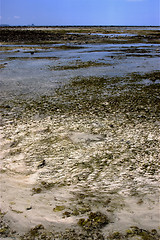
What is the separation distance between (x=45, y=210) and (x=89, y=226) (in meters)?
0.85

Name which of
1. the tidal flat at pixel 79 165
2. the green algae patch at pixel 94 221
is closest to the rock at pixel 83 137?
Answer: the tidal flat at pixel 79 165

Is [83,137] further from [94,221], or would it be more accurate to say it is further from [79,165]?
[94,221]

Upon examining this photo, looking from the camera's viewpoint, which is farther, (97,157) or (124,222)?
(97,157)

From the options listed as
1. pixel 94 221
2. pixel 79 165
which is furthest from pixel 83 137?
pixel 94 221

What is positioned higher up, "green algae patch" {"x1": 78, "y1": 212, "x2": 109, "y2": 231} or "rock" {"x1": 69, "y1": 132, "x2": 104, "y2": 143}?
"rock" {"x1": 69, "y1": 132, "x2": 104, "y2": 143}

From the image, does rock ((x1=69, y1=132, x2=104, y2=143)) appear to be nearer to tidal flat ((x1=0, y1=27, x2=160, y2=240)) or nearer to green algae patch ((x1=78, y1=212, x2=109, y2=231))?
tidal flat ((x1=0, y1=27, x2=160, y2=240))

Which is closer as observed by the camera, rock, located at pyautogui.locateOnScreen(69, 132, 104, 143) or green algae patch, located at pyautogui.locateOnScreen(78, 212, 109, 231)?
green algae patch, located at pyautogui.locateOnScreen(78, 212, 109, 231)

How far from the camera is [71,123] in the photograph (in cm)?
738

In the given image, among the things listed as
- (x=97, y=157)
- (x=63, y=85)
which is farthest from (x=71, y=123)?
(x=63, y=85)

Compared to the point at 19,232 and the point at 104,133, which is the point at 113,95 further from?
the point at 19,232

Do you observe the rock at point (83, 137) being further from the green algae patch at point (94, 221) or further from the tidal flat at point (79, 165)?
the green algae patch at point (94, 221)

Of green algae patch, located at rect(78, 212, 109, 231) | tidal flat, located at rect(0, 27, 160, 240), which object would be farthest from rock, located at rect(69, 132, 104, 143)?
green algae patch, located at rect(78, 212, 109, 231)

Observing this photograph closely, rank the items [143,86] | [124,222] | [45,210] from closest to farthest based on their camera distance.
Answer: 1. [124,222]
2. [45,210]
3. [143,86]

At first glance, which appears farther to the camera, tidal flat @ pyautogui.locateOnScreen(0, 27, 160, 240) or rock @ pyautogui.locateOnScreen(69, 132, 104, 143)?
rock @ pyautogui.locateOnScreen(69, 132, 104, 143)
